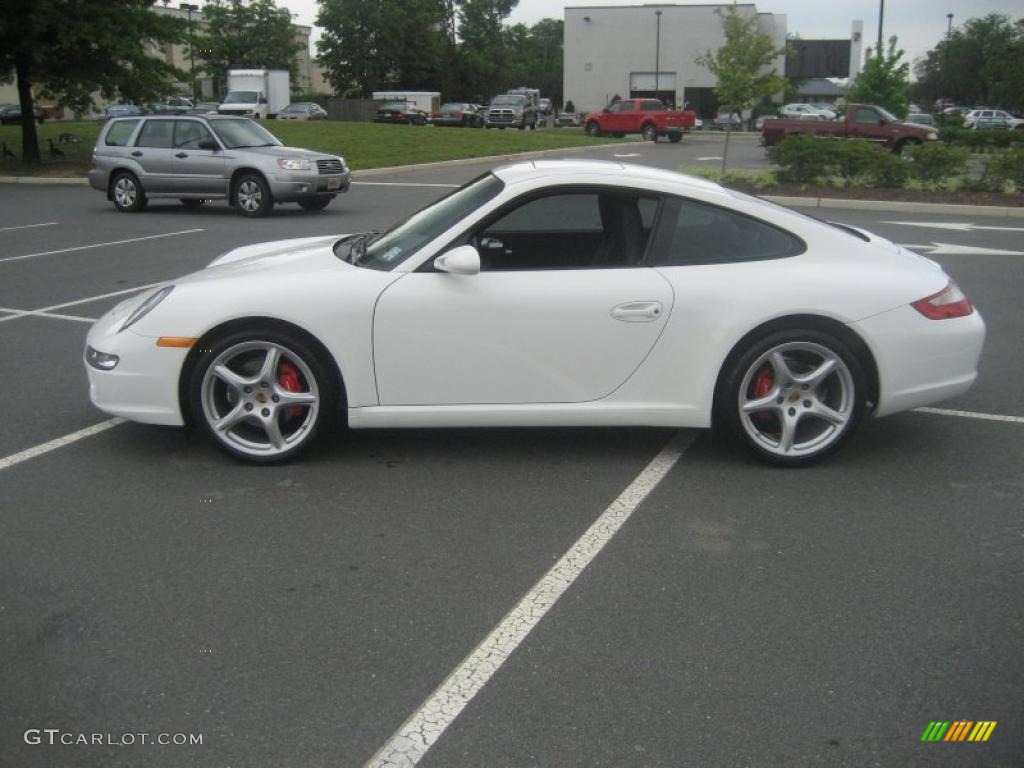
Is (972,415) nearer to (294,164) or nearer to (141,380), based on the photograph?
(141,380)

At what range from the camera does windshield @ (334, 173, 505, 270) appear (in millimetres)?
5141

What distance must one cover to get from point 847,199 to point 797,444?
47.3 ft

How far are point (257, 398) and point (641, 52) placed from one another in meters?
76.1

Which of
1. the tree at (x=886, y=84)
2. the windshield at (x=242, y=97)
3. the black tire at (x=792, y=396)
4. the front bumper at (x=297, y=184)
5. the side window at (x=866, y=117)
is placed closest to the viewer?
the black tire at (x=792, y=396)

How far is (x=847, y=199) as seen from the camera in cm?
1844

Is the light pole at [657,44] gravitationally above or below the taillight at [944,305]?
above

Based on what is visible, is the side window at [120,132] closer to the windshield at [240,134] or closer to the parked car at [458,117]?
the windshield at [240,134]

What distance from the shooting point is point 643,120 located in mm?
44688

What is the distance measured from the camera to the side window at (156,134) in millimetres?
17516

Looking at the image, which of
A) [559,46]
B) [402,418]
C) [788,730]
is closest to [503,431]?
[402,418]

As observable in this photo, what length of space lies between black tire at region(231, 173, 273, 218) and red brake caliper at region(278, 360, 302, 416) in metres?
12.3

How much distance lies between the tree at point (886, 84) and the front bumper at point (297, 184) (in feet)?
91.0

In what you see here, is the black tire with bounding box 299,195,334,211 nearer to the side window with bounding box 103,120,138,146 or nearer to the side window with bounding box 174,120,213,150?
the side window with bounding box 174,120,213,150

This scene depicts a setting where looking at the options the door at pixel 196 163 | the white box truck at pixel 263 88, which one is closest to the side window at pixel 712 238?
the door at pixel 196 163
